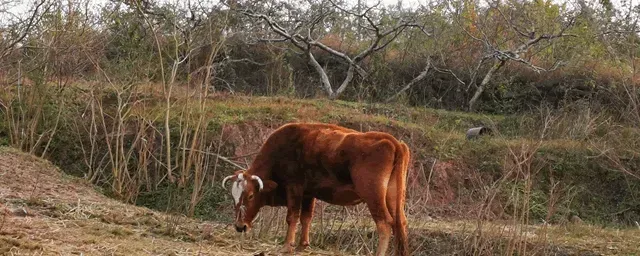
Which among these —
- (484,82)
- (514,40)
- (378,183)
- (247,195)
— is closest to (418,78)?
(484,82)

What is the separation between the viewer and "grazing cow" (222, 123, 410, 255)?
7477 mm

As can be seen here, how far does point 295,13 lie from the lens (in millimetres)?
24719

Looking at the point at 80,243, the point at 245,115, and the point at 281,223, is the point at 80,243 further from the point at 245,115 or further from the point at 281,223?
the point at 245,115

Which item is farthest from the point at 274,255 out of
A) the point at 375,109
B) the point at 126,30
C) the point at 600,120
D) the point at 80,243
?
the point at 600,120

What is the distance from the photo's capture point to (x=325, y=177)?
8.00m

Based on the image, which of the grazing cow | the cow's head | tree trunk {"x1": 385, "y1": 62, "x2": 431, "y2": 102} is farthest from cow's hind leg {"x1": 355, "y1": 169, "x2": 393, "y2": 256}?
tree trunk {"x1": 385, "y1": 62, "x2": 431, "y2": 102}

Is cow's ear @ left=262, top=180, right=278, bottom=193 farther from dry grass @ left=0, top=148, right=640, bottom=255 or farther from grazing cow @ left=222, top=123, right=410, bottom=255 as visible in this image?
dry grass @ left=0, top=148, right=640, bottom=255

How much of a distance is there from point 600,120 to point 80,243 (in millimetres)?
18187

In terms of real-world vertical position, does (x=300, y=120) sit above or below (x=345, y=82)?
below

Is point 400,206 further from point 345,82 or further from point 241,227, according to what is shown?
point 345,82

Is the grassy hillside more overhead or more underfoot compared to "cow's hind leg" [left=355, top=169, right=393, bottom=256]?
more underfoot

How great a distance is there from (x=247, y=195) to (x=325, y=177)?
857mm

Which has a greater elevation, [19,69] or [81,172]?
[19,69]

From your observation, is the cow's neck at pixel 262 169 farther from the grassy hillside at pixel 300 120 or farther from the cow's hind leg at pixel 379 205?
the grassy hillside at pixel 300 120
